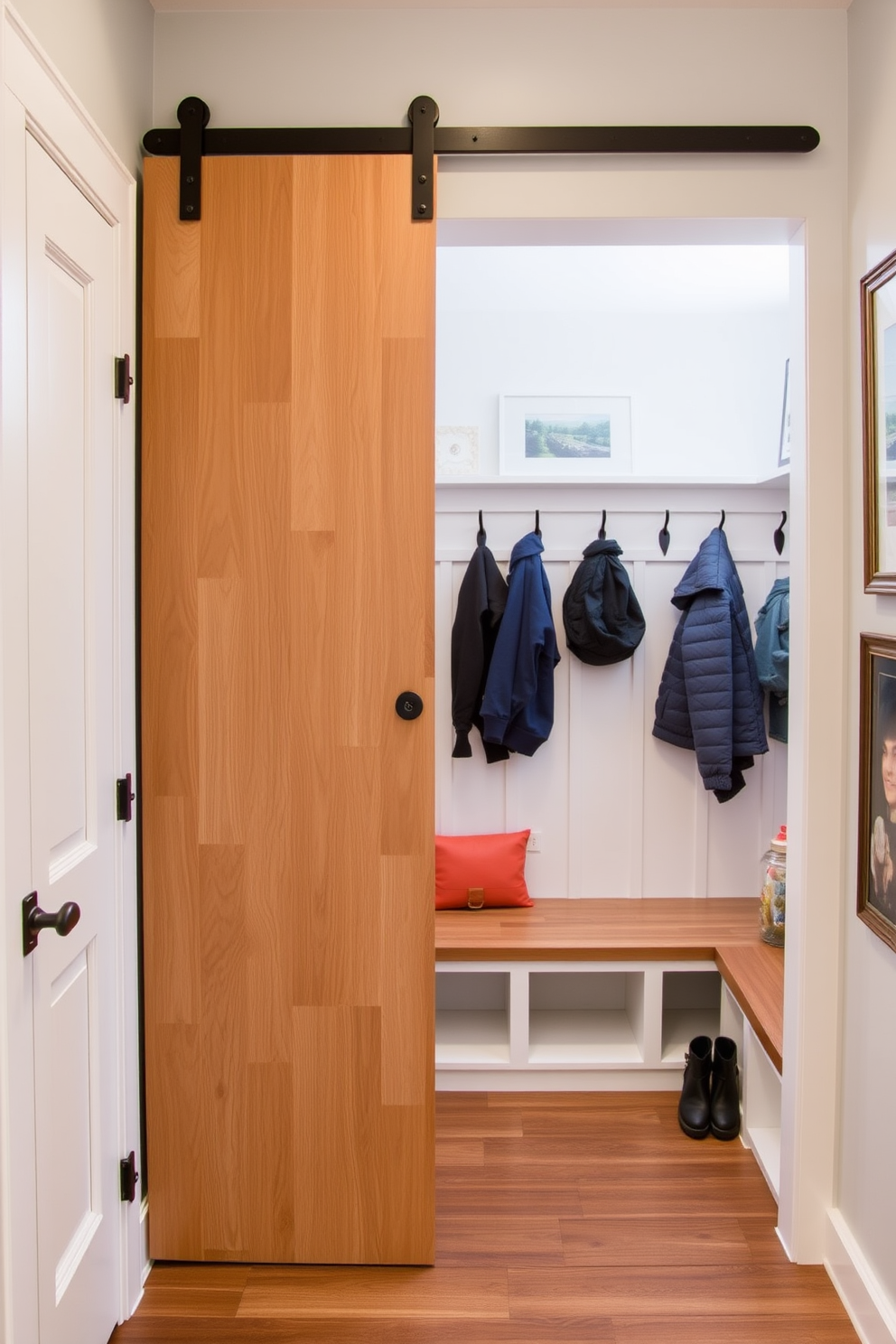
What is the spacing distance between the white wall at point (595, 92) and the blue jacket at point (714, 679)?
976 millimetres

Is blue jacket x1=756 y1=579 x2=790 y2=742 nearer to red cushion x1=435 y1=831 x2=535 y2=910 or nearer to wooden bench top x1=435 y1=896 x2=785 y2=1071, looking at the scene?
wooden bench top x1=435 y1=896 x2=785 y2=1071

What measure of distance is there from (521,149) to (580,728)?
175 centimetres

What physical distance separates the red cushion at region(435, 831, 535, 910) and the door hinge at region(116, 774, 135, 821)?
4.27 feet

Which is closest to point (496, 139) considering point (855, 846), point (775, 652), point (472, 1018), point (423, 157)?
point (423, 157)

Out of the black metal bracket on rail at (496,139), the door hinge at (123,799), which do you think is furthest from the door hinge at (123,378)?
A: the door hinge at (123,799)

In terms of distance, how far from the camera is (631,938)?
269 cm

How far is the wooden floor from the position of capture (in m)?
1.78

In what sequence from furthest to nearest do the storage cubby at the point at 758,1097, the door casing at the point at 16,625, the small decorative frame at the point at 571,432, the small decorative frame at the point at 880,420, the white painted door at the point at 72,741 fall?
the small decorative frame at the point at 571,432, the storage cubby at the point at 758,1097, the small decorative frame at the point at 880,420, the white painted door at the point at 72,741, the door casing at the point at 16,625

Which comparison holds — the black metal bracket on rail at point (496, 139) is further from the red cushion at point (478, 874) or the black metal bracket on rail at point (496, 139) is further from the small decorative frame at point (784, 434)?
the red cushion at point (478, 874)

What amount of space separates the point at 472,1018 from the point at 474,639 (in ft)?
3.94

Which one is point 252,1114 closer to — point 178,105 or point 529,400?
point 178,105

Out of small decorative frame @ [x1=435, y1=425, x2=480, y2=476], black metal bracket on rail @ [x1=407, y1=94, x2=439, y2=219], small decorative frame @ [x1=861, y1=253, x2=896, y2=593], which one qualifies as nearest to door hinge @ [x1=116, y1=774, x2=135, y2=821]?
black metal bracket on rail @ [x1=407, y1=94, x2=439, y2=219]

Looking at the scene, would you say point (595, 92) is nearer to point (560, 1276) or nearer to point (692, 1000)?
point (560, 1276)

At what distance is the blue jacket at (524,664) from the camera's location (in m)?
2.91
